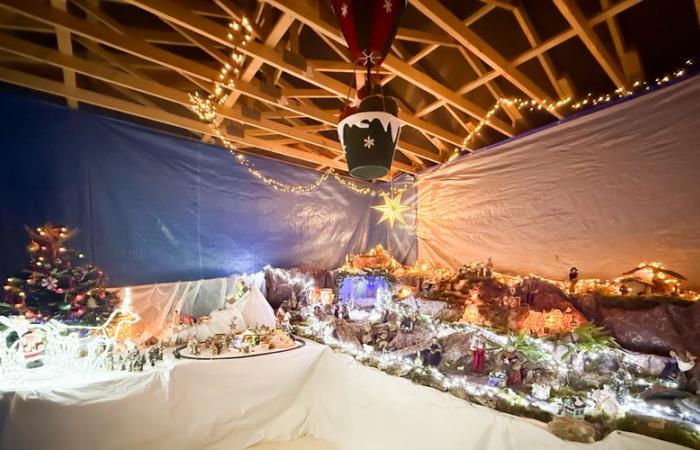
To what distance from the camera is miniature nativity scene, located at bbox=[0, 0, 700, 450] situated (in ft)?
5.87

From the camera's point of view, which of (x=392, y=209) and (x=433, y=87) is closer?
(x=433, y=87)

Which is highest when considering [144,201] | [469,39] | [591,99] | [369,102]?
[469,39]

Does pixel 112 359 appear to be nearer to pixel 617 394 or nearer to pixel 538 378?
pixel 538 378

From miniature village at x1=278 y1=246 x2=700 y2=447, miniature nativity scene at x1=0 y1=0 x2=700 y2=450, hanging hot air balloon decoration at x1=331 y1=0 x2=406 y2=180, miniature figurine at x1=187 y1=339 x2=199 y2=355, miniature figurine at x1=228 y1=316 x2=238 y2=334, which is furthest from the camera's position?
miniature figurine at x1=228 y1=316 x2=238 y2=334

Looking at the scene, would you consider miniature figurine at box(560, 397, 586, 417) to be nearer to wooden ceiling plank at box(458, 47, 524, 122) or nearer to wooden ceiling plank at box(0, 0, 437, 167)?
wooden ceiling plank at box(458, 47, 524, 122)

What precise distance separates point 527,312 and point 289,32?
9.18ft

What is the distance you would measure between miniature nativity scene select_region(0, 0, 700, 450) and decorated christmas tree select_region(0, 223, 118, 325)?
0.02 meters

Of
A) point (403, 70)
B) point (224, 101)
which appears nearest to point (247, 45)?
point (224, 101)

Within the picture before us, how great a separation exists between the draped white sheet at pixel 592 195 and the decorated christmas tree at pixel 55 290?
371cm

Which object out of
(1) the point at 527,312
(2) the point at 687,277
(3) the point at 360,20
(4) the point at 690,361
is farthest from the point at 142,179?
(2) the point at 687,277

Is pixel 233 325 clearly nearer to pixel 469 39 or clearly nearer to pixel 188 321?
pixel 188 321

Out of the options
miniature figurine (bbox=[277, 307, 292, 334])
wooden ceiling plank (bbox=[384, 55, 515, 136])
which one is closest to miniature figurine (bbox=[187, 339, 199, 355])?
miniature figurine (bbox=[277, 307, 292, 334])

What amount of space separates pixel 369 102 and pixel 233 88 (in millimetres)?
1619

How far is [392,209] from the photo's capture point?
16.2ft
